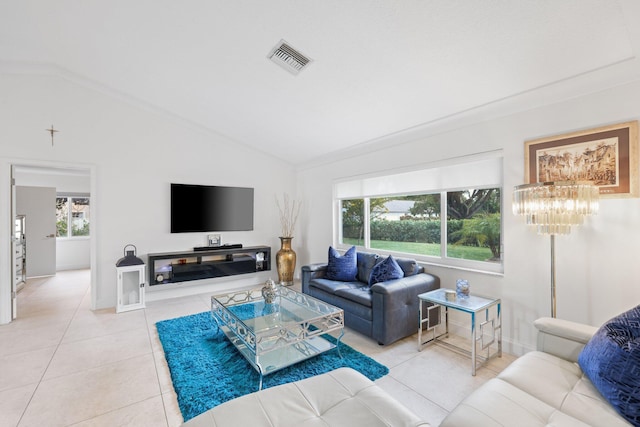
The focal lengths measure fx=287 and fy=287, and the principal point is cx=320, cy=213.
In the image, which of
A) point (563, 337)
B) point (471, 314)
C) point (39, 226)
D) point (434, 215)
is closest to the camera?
point (563, 337)

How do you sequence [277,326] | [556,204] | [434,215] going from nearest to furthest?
[556,204] < [277,326] < [434,215]

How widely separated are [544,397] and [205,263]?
4.33 metres

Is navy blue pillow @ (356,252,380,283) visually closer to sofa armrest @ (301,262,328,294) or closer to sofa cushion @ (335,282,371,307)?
sofa cushion @ (335,282,371,307)

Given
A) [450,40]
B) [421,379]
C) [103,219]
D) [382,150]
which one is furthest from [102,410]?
[382,150]

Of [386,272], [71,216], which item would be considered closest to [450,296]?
[386,272]

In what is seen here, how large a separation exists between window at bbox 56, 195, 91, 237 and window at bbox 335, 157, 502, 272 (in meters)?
6.75

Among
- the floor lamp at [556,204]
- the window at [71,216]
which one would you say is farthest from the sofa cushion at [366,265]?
the window at [71,216]

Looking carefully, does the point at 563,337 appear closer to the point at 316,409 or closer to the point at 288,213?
the point at 316,409

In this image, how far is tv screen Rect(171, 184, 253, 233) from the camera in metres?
4.52

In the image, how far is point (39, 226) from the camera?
6055mm

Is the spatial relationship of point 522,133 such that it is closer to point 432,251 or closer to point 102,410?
point 432,251

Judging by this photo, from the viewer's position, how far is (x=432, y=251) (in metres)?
3.48

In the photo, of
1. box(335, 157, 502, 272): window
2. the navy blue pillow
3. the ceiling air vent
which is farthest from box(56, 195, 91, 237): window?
the navy blue pillow

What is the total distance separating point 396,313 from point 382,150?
2160 millimetres
